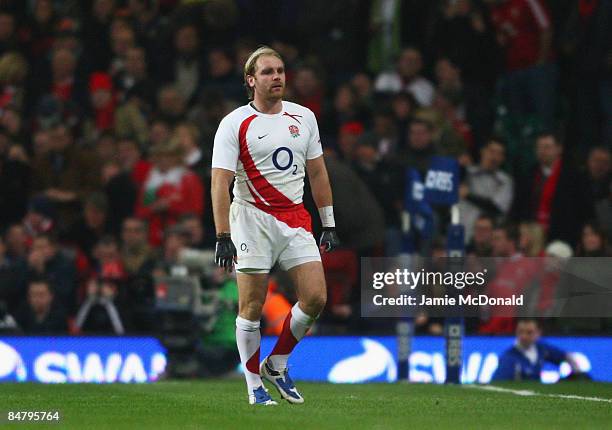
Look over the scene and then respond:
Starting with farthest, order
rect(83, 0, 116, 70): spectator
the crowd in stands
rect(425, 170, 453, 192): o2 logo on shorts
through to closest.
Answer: rect(83, 0, 116, 70): spectator < the crowd in stands < rect(425, 170, 453, 192): o2 logo on shorts

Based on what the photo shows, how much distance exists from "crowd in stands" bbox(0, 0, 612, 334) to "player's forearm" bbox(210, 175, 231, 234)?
596 cm

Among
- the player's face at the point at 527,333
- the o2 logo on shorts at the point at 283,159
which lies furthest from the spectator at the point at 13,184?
the o2 logo on shorts at the point at 283,159

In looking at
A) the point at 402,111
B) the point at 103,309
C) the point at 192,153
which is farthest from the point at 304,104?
the point at 103,309

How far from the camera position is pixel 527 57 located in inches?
779

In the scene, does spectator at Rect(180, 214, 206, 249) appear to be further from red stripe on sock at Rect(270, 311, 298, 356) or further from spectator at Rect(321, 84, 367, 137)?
red stripe on sock at Rect(270, 311, 298, 356)

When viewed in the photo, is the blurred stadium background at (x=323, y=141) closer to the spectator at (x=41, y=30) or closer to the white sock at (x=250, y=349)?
the spectator at (x=41, y=30)

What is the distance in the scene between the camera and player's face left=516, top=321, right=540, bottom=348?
15.1 metres

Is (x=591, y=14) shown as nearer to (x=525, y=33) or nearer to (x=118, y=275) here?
(x=525, y=33)

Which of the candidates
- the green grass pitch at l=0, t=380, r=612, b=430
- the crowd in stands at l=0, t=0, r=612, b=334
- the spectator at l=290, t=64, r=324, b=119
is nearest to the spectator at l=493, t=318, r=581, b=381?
the crowd in stands at l=0, t=0, r=612, b=334

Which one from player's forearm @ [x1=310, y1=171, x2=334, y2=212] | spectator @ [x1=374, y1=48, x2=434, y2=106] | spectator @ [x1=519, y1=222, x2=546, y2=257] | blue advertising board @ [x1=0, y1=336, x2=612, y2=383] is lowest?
blue advertising board @ [x1=0, y1=336, x2=612, y2=383]

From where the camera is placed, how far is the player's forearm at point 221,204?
10.7 m

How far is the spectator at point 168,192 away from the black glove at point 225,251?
7603 mm

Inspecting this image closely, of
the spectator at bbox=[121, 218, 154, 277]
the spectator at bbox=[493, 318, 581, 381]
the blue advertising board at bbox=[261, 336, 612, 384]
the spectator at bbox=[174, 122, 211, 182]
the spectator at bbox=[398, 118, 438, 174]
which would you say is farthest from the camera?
the spectator at bbox=[174, 122, 211, 182]

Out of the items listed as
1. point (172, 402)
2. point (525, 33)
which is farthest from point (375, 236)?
point (172, 402)
